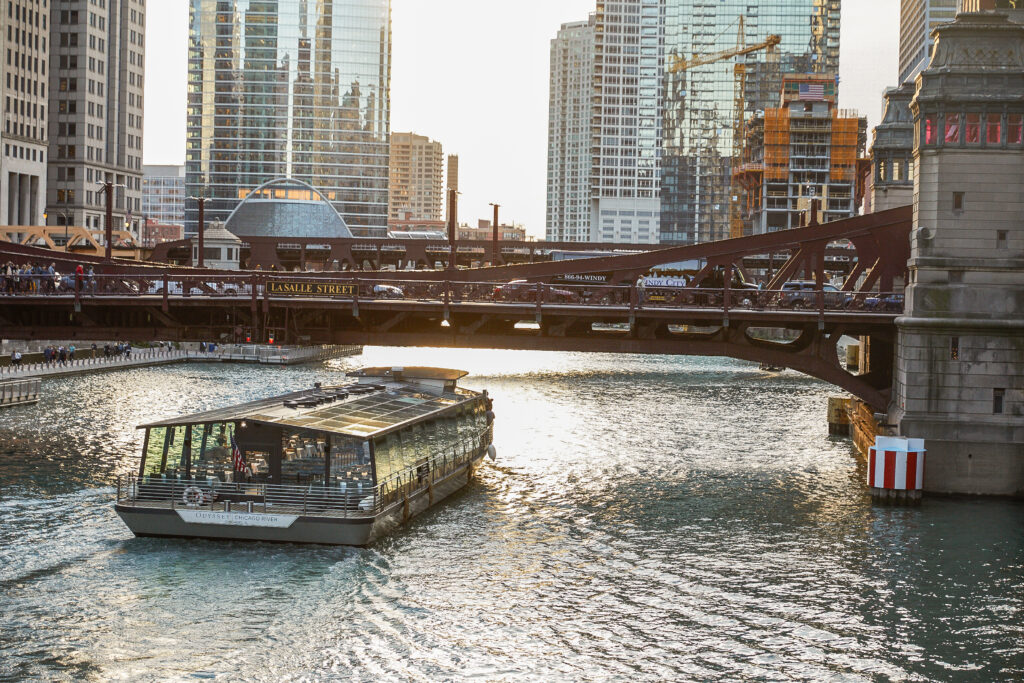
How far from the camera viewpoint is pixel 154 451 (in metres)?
41.3

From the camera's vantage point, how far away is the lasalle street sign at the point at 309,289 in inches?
2260

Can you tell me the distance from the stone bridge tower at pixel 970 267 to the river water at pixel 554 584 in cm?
291

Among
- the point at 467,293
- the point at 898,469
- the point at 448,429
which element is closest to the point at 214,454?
the point at 448,429

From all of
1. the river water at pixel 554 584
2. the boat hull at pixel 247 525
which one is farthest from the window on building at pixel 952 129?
the boat hull at pixel 247 525

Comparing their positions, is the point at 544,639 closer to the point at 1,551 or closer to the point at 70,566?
the point at 70,566

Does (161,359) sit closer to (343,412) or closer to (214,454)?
(343,412)

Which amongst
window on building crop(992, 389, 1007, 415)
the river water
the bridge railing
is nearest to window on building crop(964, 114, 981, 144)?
the bridge railing

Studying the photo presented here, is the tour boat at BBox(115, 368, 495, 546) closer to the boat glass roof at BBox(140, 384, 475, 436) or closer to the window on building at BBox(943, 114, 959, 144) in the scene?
the boat glass roof at BBox(140, 384, 475, 436)

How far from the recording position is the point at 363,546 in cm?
3953

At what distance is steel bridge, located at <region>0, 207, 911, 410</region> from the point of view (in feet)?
180

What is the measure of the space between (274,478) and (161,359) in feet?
261

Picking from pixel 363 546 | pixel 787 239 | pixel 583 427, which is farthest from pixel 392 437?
pixel 583 427

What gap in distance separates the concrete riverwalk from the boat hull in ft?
184

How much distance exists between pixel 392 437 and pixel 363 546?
5346 millimetres
